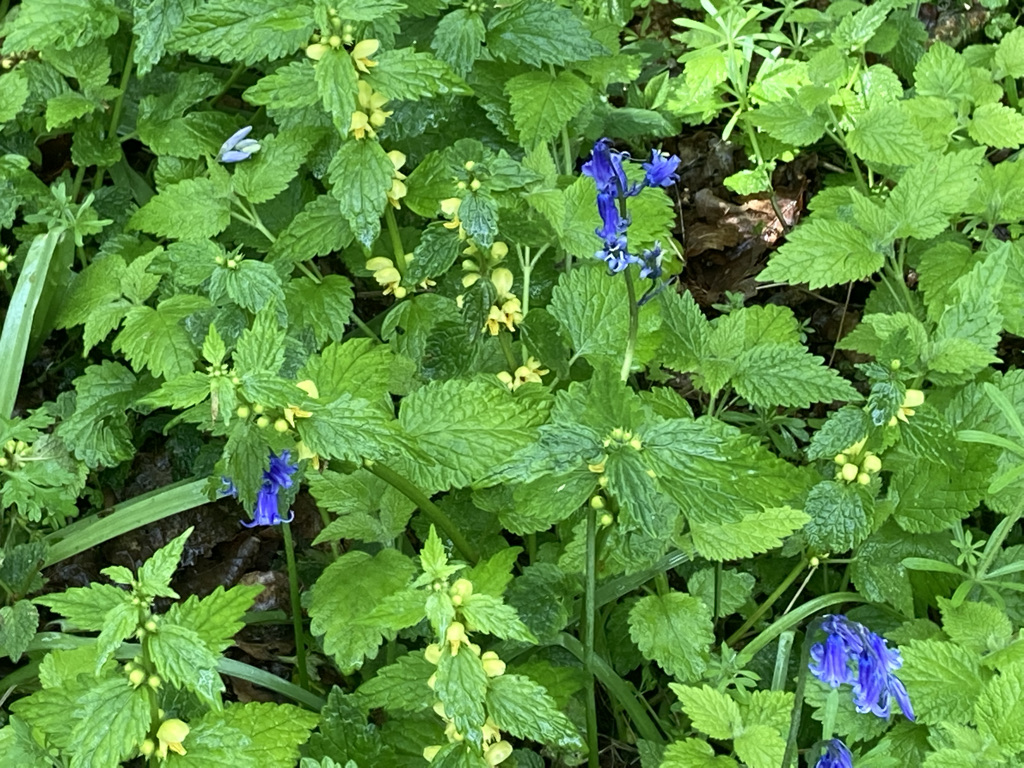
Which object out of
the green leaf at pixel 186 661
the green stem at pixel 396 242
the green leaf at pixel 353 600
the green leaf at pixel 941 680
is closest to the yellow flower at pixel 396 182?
the green stem at pixel 396 242

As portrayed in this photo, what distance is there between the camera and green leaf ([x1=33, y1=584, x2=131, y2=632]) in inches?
51.9

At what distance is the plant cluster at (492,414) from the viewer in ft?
4.43

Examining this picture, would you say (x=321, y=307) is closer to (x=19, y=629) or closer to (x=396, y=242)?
(x=396, y=242)

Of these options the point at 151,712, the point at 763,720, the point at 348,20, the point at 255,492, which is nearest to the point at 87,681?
the point at 151,712

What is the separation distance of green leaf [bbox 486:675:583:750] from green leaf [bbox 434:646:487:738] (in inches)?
2.3

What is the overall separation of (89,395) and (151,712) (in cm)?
109

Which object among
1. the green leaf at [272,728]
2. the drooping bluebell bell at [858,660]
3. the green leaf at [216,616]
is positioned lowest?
the green leaf at [272,728]

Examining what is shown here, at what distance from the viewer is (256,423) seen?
1.36 m

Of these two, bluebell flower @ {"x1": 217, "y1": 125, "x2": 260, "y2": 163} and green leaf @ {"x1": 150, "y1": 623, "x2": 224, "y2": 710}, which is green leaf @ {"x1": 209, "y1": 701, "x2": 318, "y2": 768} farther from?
bluebell flower @ {"x1": 217, "y1": 125, "x2": 260, "y2": 163}

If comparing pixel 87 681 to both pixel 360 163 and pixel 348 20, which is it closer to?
pixel 360 163

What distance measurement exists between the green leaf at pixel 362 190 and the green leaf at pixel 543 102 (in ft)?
1.66

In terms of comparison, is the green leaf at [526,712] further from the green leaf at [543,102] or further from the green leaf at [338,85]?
the green leaf at [543,102]

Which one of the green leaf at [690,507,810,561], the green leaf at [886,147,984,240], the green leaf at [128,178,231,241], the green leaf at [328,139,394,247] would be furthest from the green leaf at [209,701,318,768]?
the green leaf at [886,147,984,240]

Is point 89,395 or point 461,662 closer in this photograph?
point 461,662
